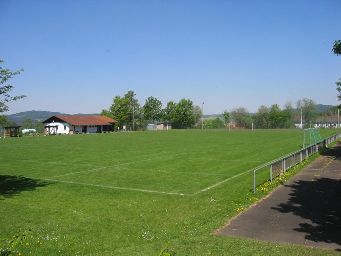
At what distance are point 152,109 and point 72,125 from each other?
125ft

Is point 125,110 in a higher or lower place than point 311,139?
higher

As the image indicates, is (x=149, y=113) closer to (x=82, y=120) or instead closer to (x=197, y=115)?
(x=197, y=115)

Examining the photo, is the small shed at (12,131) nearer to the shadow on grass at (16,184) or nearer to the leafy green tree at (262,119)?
the shadow on grass at (16,184)

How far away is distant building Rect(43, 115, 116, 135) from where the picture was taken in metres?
91.8

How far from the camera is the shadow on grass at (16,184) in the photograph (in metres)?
17.0

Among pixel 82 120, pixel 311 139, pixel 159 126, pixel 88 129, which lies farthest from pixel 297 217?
pixel 159 126

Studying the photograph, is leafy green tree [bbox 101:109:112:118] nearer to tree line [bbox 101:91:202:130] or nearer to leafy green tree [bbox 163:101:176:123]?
tree line [bbox 101:91:202:130]

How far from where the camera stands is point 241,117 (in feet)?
427

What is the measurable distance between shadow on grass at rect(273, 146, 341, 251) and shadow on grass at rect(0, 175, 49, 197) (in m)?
10.6

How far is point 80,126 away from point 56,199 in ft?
261

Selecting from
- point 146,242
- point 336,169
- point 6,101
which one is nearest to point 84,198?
point 6,101

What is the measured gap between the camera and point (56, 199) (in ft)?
50.2

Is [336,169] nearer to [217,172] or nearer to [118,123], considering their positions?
[217,172]

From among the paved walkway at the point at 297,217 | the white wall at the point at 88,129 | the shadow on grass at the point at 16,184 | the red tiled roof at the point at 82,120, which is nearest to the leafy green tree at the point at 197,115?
the red tiled roof at the point at 82,120
